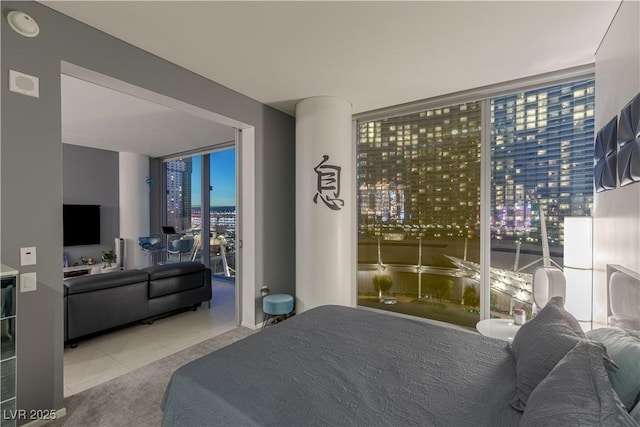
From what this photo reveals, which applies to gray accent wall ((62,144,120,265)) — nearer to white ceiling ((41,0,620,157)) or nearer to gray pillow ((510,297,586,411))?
white ceiling ((41,0,620,157))

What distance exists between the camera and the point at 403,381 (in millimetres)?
1347

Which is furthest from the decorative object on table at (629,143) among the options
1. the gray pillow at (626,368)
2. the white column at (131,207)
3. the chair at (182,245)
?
the white column at (131,207)

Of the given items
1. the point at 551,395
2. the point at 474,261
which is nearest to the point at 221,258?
the point at 474,261

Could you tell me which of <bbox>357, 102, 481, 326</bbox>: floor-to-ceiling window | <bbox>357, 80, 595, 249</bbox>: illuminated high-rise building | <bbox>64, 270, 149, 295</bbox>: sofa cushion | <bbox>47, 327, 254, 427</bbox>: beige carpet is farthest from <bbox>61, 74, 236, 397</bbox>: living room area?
<bbox>357, 80, 595, 249</bbox>: illuminated high-rise building

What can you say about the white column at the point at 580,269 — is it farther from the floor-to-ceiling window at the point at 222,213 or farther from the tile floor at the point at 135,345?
the floor-to-ceiling window at the point at 222,213

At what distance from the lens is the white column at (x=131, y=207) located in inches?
242

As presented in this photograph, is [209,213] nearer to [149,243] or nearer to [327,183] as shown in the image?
[149,243]

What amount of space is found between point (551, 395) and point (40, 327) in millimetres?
2758

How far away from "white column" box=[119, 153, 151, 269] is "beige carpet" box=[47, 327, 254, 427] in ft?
14.2

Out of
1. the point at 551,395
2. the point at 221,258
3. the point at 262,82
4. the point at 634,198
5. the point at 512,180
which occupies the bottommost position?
the point at 221,258

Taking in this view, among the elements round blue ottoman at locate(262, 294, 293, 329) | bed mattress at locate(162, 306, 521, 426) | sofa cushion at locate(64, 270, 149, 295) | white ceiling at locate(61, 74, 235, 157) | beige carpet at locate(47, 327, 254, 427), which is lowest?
beige carpet at locate(47, 327, 254, 427)

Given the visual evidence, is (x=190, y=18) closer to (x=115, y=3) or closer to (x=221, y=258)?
(x=115, y=3)

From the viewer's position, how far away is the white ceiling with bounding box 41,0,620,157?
1.93m

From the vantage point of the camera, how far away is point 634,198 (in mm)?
1607
